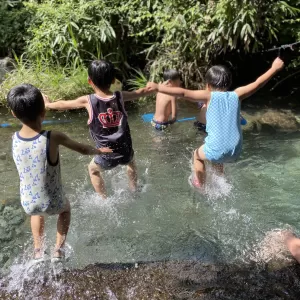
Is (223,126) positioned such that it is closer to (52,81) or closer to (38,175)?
(38,175)

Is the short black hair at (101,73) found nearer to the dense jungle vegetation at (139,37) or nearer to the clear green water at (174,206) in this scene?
the clear green water at (174,206)

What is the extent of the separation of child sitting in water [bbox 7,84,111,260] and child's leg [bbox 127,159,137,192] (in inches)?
45.5

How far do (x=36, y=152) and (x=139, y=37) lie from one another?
5.86 metres

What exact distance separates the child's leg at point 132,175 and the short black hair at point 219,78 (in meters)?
1.17

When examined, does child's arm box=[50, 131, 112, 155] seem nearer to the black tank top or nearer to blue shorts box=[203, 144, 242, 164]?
the black tank top

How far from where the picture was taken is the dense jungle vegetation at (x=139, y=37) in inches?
261

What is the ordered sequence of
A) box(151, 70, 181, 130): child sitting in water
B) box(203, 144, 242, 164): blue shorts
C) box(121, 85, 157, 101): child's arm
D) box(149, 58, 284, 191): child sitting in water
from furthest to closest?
box(151, 70, 181, 130): child sitting in water
box(203, 144, 242, 164): blue shorts
box(149, 58, 284, 191): child sitting in water
box(121, 85, 157, 101): child's arm

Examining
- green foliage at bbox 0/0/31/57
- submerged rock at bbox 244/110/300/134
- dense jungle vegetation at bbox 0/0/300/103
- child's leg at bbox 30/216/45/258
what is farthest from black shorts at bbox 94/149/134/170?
green foliage at bbox 0/0/31/57

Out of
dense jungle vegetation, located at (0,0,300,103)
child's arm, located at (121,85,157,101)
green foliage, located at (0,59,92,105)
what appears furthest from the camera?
green foliage, located at (0,59,92,105)

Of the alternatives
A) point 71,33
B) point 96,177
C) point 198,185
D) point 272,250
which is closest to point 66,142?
point 96,177

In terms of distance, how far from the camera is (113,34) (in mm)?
7844

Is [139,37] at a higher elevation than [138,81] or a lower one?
higher

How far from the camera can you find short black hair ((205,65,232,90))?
3.95 m

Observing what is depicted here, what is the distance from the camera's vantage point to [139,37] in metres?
8.38
